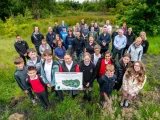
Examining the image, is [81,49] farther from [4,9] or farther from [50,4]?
[50,4]

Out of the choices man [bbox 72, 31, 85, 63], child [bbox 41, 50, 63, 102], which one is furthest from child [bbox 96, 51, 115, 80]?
man [bbox 72, 31, 85, 63]

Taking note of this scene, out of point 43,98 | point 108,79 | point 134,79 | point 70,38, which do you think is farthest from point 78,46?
point 134,79

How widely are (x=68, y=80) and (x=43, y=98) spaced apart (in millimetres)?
1011

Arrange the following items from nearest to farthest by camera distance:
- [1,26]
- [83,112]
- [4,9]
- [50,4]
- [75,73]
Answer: [75,73] < [83,112] < [1,26] < [4,9] < [50,4]

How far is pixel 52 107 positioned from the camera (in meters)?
4.98

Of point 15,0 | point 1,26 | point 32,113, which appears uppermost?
point 15,0

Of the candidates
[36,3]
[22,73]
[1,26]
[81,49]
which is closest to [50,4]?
[36,3]

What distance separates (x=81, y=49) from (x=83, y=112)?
3.33 metres

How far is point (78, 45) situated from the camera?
7.09m

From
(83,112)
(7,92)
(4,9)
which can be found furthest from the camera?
(4,9)

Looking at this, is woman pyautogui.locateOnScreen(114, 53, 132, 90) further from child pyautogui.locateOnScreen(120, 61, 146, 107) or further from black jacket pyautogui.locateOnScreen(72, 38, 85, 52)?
black jacket pyautogui.locateOnScreen(72, 38, 85, 52)

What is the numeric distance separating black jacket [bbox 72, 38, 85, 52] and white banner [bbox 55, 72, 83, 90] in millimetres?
2997

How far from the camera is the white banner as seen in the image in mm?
4227

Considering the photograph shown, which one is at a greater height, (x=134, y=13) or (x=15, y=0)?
(x=15, y=0)
